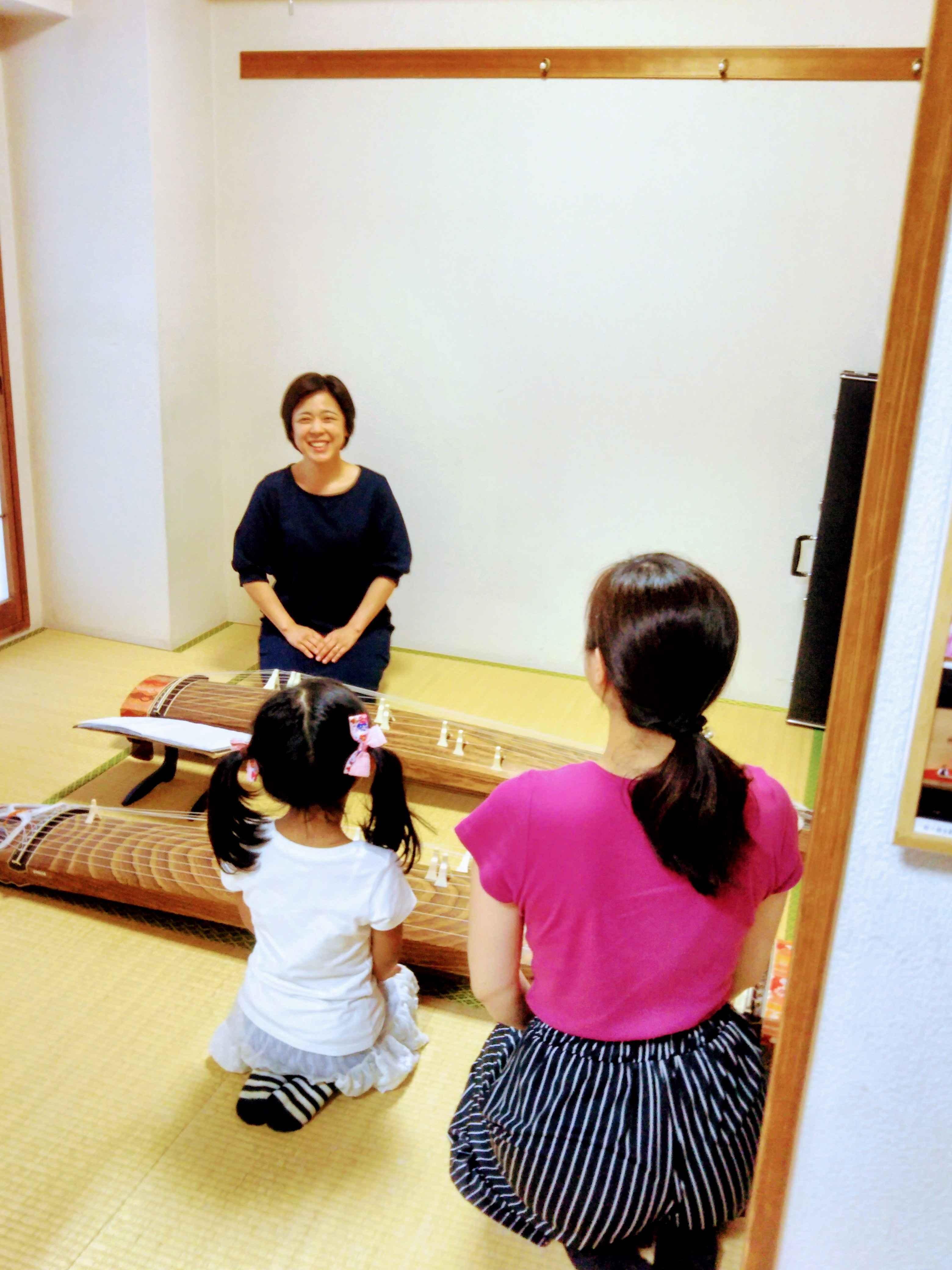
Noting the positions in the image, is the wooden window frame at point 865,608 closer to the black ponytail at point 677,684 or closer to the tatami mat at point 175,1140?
the black ponytail at point 677,684

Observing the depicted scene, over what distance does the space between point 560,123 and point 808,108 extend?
73 cm

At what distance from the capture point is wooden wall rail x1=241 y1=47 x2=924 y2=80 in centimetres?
297

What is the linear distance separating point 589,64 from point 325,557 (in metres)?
1.69

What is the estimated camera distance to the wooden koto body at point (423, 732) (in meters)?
2.76

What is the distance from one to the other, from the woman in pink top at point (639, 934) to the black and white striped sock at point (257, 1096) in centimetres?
53

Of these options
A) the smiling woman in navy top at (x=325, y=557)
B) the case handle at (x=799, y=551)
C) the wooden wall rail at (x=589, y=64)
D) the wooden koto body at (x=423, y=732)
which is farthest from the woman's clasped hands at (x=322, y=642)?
the wooden wall rail at (x=589, y=64)

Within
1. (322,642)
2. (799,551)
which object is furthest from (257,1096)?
(799,551)

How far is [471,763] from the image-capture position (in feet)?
9.03

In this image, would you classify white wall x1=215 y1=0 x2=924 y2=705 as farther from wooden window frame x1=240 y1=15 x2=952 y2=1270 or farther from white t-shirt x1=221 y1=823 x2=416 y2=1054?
wooden window frame x1=240 y1=15 x2=952 y2=1270

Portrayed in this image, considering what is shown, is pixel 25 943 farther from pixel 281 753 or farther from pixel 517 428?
pixel 517 428

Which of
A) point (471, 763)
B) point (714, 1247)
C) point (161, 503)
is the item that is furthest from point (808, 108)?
point (714, 1247)

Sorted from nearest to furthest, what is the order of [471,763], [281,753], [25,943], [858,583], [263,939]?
[858,583] < [281,753] < [263,939] < [25,943] < [471,763]

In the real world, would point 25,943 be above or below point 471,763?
below

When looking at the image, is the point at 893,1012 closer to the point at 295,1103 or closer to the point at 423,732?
the point at 295,1103
